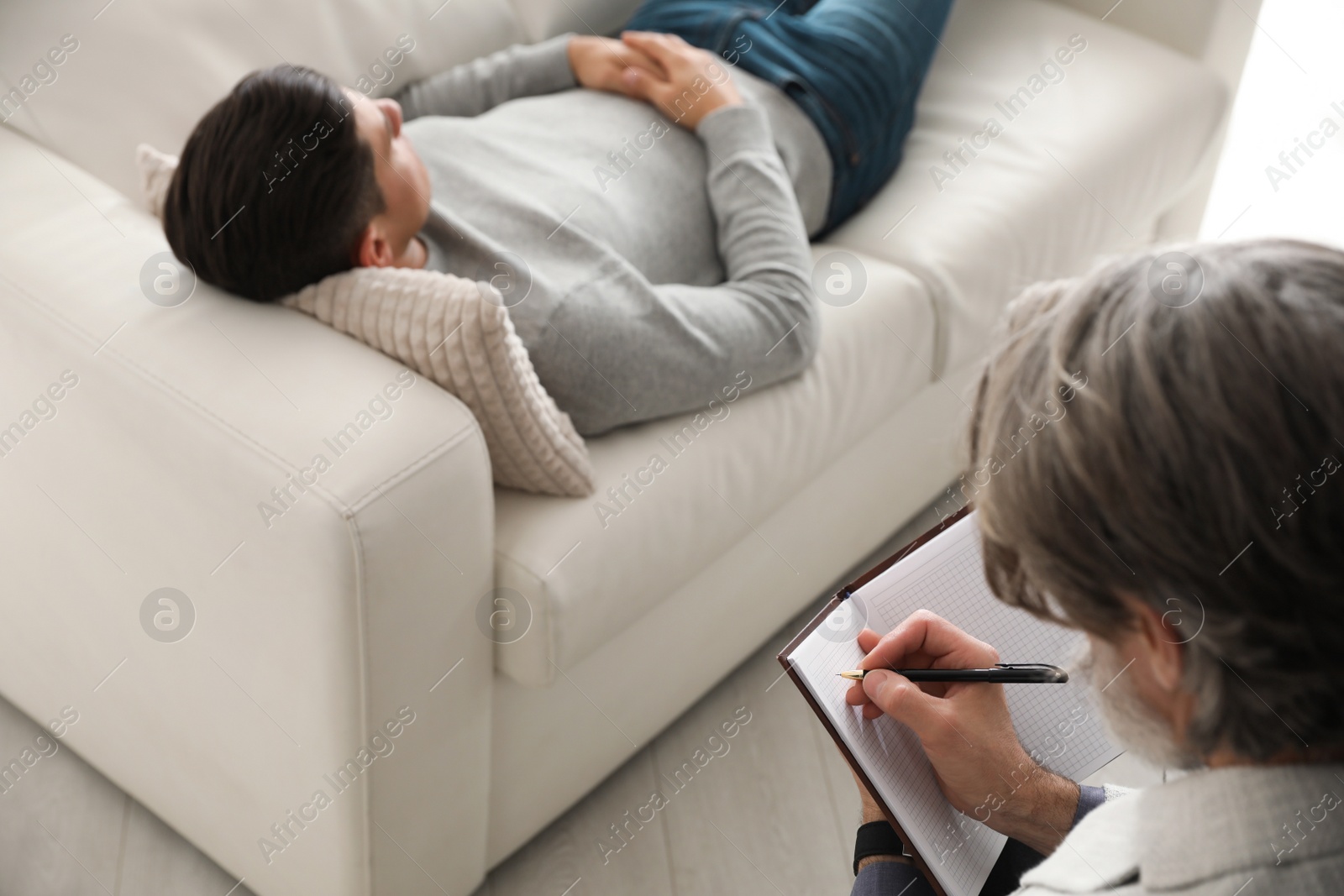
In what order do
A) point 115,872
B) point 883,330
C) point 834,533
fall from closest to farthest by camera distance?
point 115,872, point 883,330, point 834,533

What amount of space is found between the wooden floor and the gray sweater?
1.71 feet

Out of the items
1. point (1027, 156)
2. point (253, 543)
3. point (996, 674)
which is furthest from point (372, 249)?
point (1027, 156)

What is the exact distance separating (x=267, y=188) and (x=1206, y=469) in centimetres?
87

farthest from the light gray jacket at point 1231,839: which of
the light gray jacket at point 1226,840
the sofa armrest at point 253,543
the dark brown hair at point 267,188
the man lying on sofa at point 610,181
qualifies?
the dark brown hair at point 267,188

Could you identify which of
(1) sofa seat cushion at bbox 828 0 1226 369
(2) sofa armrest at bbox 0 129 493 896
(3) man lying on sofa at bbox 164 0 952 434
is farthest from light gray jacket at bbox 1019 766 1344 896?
(1) sofa seat cushion at bbox 828 0 1226 369

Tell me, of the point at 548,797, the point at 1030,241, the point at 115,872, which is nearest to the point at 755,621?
the point at 548,797

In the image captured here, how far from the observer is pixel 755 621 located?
1516mm

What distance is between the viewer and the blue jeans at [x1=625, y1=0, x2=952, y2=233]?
162 centimetres

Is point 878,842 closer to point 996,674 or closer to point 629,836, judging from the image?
point 996,674

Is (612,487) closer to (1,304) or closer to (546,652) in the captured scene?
(546,652)

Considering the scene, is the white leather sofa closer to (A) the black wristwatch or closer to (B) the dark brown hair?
(B) the dark brown hair

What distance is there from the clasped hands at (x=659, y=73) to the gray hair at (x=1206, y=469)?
3.33ft

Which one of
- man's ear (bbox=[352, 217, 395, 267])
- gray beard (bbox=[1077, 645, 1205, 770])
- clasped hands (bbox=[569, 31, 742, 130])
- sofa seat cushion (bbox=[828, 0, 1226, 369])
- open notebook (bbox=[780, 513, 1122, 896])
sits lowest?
sofa seat cushion (bbox=[828, 0, 1226, 369])

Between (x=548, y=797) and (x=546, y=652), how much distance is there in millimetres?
308
